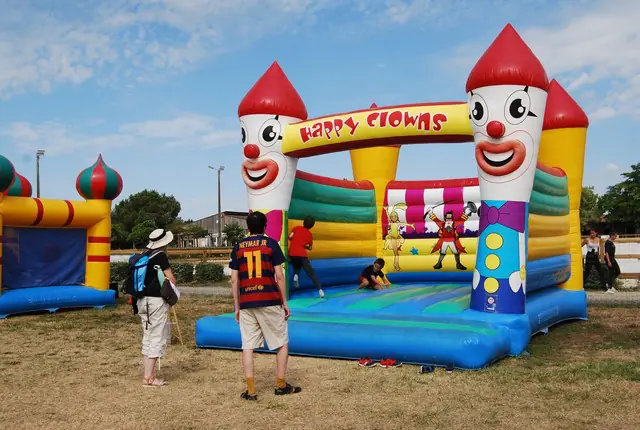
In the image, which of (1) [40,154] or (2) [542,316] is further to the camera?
(1) [40,154]

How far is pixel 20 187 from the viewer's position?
34.1ft

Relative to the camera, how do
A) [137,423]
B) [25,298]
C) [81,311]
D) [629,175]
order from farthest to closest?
[629,175], [81,311], [25,298], [137,423]

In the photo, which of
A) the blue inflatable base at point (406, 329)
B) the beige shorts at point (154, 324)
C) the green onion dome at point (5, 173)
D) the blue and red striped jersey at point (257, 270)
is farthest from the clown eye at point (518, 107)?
the green onion dome at point (5, 173)

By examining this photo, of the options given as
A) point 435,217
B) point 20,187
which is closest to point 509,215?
point 435,217

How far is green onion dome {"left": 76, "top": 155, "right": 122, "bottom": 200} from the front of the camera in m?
10.5

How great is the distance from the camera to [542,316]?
6.74 metres

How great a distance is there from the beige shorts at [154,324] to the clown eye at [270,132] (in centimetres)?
279

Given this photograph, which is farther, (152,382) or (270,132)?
(270,132)

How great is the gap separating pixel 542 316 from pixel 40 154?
2378 centimetres

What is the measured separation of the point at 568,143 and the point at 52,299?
8.02 metres

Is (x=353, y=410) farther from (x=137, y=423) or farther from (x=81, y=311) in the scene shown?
(x=81, y=311)

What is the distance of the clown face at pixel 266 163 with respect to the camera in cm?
713

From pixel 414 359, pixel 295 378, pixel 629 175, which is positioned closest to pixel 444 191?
pixel 414 359

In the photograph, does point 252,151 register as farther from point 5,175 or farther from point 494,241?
point 5,175
